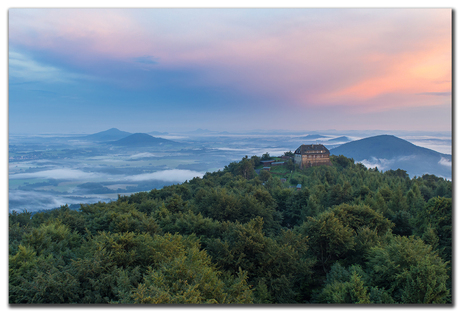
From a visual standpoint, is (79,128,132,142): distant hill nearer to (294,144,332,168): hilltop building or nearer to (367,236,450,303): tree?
(367,236,450,303): tree

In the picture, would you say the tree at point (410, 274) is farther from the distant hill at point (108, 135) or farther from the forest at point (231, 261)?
the distant hill at point (108, 135)

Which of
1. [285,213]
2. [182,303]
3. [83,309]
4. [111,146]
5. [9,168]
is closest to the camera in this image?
[182,303]

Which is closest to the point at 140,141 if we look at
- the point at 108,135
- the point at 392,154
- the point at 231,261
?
the point at 108,135

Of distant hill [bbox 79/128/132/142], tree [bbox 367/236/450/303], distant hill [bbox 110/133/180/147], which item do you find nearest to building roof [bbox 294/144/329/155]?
distant hill [bbox 110/133/180/147]

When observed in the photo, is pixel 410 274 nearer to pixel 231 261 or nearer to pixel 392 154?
pixel 231 261

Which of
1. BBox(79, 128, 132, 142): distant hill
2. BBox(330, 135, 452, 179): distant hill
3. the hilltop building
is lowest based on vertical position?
the hilltop building

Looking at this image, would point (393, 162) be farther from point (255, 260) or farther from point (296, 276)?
point (255, 260)

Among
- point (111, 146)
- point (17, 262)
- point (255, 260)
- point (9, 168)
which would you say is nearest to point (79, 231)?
point (111, 146)
